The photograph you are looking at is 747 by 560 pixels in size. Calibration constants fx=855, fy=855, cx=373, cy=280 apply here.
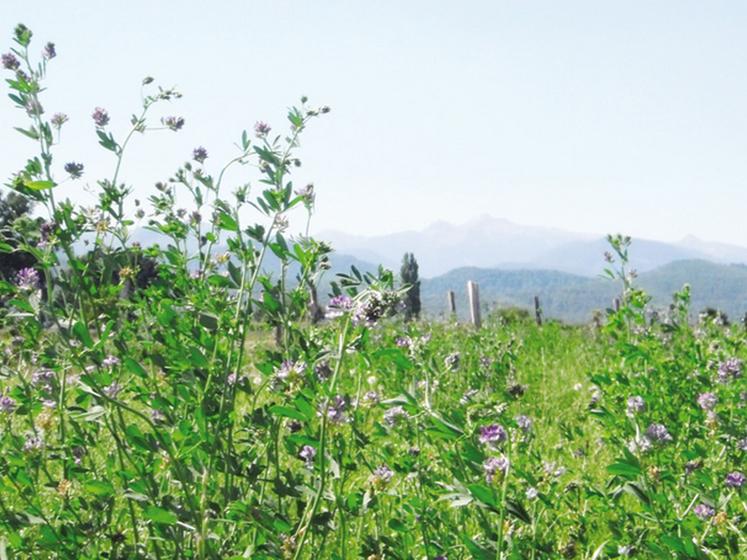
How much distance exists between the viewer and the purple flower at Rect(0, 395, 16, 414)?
107 inches

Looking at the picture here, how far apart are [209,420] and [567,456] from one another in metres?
2.52

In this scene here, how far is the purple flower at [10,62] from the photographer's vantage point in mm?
2420

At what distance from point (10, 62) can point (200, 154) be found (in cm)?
73

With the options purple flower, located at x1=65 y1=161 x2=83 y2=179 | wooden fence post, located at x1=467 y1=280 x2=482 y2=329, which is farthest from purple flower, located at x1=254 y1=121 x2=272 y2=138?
wooden fence post, located at x1=467 y1=280 x2=482 y2=329

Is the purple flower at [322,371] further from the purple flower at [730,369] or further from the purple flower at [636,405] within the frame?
the purple flower at [730,369]

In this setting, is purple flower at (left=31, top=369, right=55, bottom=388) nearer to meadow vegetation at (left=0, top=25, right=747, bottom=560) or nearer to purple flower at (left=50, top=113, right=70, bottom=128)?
meadow vegetation at (left=0, top=25, right=747, bottom=560)

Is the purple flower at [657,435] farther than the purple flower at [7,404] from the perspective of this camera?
No

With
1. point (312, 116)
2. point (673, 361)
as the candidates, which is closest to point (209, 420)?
point (312, 116)

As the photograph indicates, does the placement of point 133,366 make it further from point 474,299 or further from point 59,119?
point 474,299

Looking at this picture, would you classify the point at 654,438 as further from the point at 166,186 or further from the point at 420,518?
the point at 166,186

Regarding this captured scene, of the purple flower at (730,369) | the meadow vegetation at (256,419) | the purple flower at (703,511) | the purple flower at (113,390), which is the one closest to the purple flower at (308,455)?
the meadow vegetation at (256,419)

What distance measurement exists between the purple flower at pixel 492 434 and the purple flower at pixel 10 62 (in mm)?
1635

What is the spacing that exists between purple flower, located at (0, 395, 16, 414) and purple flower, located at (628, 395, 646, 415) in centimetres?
195

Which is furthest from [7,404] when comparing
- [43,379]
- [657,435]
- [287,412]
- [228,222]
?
[657,435]
